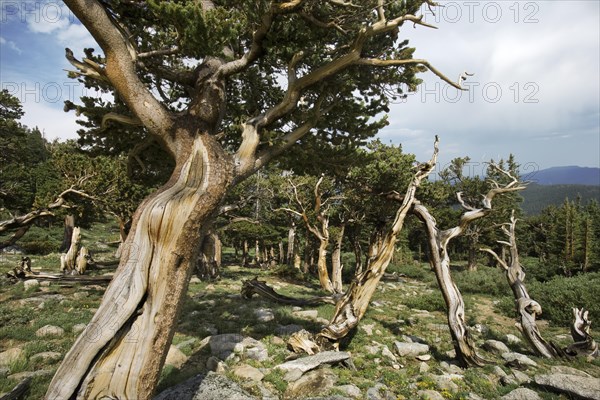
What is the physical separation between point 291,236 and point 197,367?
86.0 feet

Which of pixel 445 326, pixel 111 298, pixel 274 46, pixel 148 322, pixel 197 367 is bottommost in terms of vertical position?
pixel 445 326

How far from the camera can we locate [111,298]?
3809 mm

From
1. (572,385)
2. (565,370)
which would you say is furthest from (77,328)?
(565,370)

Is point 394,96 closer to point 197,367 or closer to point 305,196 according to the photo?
point 197,367

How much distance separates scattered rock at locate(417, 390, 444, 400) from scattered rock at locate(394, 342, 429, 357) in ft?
7.89

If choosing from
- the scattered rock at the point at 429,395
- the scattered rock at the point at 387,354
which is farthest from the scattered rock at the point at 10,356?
the scattered rock at the point at 387,354

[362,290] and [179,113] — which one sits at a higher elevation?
[179,113]

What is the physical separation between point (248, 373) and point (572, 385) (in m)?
6.11

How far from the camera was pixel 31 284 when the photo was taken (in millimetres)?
13211

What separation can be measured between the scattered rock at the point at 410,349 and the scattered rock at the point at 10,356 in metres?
8.73

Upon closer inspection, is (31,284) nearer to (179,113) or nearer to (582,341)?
(179,113)

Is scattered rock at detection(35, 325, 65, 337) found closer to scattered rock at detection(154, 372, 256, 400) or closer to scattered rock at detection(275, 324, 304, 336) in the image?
Answer: scattered rock at detection(154, 372, 256, 400)

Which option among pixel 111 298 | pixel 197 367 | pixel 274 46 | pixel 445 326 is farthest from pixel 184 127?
pixel 445 326

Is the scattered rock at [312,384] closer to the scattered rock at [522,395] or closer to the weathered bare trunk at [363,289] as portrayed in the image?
the weathered bare trunk at [363,289]
